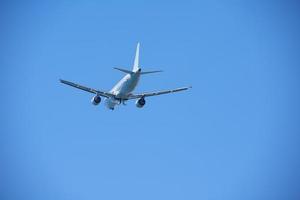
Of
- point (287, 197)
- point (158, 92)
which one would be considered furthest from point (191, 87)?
point (287, 197)

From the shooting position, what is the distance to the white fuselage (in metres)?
86.3

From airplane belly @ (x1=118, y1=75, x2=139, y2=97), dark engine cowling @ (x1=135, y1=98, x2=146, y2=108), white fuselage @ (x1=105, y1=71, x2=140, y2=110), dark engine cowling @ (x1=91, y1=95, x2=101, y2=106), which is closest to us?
white fuselage @ (x1=105, y1=71, x2=140, y2=110)

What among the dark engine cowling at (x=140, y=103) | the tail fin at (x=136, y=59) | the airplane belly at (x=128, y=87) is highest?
the tail fin at (x=136, y=59)

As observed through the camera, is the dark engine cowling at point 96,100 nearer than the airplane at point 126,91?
No

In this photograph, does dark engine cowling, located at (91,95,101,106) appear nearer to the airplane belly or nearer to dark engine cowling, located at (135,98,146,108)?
the airplane belly

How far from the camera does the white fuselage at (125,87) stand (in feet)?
283

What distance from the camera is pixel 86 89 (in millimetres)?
92812

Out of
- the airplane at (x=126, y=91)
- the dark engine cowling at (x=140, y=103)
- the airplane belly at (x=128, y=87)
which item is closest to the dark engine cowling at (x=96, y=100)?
the airplane at (x=126, y=91)

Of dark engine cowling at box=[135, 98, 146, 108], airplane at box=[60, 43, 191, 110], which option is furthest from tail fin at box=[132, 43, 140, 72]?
dark engine cowling at box=[135, 98, 146, 108]

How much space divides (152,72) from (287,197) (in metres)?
131

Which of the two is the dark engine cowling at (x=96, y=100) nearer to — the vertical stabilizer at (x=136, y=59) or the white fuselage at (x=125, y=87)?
the white fuselage at (x=125, y=87)

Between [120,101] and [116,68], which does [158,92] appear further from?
[116,68]

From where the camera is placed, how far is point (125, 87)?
291ft

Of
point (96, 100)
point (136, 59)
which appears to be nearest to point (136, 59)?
point (136, 59)
